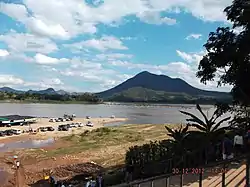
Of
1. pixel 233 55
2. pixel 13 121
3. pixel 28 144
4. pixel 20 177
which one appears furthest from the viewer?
pixel 13 121

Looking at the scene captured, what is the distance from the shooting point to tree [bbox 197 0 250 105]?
15195 mm

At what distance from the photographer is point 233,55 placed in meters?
15.5

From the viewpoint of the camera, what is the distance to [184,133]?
14.1 metres

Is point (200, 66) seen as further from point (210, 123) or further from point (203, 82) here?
point (210, 123)

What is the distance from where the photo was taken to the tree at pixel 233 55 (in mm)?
15195

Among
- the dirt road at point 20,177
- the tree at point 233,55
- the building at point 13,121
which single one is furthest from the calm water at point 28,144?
the tree at point 233,55

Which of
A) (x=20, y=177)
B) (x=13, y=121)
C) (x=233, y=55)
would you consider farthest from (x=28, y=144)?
(x=233, y=55)

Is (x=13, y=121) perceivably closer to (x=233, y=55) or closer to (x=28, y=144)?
(x=28, y=144)

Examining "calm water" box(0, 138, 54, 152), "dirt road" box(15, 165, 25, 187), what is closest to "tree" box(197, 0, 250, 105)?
"dirt road" box(15, 165, 25, 187)

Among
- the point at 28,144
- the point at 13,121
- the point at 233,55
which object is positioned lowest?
the point at 28,144

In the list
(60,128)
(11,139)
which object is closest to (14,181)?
(11,139)

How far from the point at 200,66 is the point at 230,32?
2247 mm

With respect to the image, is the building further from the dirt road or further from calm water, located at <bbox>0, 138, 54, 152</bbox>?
the dirt road

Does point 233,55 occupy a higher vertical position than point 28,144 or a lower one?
higher
